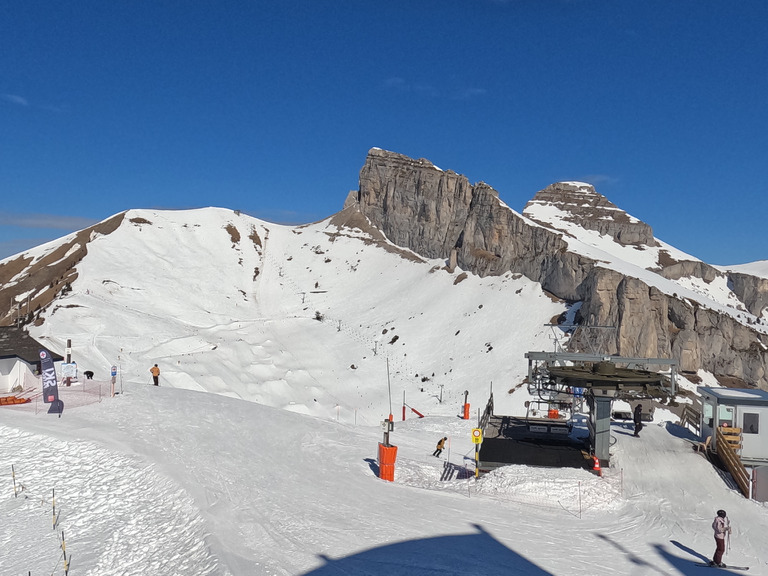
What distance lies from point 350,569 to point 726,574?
8.99 meters

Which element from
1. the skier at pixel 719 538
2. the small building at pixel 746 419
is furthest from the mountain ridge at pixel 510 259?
the skier at pixel 719 538

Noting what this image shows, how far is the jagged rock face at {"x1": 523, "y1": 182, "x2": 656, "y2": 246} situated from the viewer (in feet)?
431

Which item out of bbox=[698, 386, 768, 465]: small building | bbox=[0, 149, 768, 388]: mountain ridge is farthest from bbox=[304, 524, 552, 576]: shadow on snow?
bbox=[0, 149, 768, 388]: mountain ridge

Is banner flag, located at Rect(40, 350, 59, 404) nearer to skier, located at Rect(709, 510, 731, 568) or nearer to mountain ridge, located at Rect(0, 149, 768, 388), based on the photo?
skier, located at Rect(709, 510, 731, 568)

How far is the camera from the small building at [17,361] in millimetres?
23328

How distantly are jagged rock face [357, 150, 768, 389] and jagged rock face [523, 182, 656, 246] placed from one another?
39 cm

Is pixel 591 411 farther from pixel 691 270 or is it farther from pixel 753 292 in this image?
pixel 753 292

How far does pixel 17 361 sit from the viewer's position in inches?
939

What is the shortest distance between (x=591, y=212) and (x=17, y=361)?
145 metres

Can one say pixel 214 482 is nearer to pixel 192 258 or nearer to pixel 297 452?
pixel 297 452

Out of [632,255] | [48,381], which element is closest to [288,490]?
[48,381]

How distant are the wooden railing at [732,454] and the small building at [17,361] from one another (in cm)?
2958

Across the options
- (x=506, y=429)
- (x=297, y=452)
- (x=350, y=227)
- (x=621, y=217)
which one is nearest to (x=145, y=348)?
(x=297, y=452)

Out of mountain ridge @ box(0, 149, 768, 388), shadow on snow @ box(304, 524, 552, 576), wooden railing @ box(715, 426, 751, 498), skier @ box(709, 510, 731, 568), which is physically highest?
mountain ridge @ box(0, 149, 768, 388)
